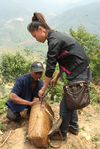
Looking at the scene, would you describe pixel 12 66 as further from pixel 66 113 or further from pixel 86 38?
pixel 86 38

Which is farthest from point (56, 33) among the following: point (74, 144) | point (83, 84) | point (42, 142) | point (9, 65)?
point (9, 65)

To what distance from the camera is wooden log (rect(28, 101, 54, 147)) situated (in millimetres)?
2881

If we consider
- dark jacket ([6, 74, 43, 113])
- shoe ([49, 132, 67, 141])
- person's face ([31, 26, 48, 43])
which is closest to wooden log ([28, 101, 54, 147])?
shoe ([49, 132, 67, 141])

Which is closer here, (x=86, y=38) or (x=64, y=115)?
(x=64, y=115)

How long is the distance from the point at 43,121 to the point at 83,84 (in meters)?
1.14

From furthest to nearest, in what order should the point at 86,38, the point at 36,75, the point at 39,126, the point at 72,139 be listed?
the point at 86,38, the point at 36,75, the point at 72,139, the point at 39,126

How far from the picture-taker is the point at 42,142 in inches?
115

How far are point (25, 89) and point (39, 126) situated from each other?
51.4 inches

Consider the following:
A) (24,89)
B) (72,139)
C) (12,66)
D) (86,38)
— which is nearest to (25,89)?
(24,89)

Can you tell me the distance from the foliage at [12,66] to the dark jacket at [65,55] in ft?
21.1

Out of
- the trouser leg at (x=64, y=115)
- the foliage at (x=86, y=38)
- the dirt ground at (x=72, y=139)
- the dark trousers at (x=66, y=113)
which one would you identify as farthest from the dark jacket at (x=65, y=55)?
the foliage at (x=86, y=38)

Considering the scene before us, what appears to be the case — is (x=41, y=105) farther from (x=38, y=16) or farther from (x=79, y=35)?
(x=79, y=35)

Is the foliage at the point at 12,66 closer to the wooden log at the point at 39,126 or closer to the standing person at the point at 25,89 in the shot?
the standing person at the point at 25,89

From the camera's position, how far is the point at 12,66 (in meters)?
9.55
